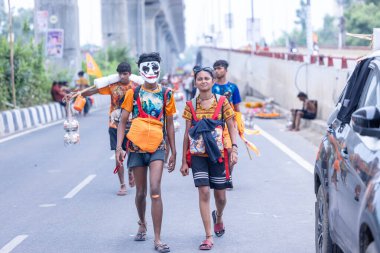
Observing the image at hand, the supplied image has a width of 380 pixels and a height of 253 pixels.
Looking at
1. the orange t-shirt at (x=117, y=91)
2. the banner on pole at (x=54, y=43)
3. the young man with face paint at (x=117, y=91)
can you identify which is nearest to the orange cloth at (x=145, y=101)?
the young man with face paint at (x=117, y=91)

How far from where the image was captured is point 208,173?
904 cm

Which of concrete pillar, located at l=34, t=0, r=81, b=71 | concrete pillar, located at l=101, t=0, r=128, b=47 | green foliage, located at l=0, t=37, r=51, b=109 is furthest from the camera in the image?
concrete pillar, located at l=101, t=0, r=128, b=47

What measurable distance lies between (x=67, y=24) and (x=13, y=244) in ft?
122

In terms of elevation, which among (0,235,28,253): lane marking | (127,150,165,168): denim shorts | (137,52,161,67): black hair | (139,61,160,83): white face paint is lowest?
(0,235,28,253): lane marking

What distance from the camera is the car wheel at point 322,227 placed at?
7.19 metres

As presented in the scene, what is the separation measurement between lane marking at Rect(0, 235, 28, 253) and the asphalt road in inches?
0.4

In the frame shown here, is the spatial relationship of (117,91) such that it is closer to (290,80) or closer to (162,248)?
(162,248)

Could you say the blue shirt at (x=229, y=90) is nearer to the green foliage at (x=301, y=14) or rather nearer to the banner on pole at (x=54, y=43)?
the banner on pole at (x=54, y=43)

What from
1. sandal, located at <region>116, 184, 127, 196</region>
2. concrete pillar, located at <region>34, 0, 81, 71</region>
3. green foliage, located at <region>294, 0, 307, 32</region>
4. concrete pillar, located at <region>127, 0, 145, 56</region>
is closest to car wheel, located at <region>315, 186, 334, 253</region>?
sandal, located at <region>116, 184, 127, 196</region>

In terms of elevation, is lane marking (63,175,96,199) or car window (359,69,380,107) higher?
car window (359,69,380,107)

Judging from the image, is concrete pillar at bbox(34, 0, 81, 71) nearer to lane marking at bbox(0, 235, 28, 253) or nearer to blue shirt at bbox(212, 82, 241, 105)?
blue shirt at bbox(212, 82, 241, 105)

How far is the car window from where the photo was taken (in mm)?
6278

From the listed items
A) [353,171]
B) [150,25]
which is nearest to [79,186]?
[353,171]

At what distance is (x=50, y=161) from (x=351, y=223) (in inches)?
503
